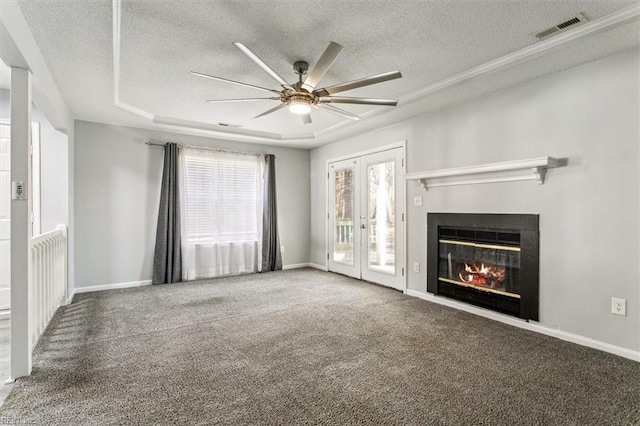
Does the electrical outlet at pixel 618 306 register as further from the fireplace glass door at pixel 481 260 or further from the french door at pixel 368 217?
the french door at pixel 368 217

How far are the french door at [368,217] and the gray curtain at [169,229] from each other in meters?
2.61

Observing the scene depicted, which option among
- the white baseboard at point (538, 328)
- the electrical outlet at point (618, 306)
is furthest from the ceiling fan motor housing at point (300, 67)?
the electrical outlet at point (618, 306)

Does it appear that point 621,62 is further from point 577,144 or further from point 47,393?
point 47,393

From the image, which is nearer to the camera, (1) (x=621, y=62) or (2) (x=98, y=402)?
(2) (x=98, y=402)

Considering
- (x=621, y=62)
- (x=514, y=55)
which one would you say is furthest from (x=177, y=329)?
(x=621, y=62)

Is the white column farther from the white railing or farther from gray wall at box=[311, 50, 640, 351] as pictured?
gray wall at box=[311, 50, 640, 351]

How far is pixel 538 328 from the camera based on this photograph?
10.4ft

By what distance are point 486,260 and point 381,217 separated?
5.58 ft

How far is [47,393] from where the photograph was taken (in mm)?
2104

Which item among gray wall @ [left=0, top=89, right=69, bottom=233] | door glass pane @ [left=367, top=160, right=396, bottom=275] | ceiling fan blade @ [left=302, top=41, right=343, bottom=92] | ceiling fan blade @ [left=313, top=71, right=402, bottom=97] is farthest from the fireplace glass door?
gray wall @ [left=0, top=89, right=69, bottom=233]

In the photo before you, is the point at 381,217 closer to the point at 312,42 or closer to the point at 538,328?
the point at 538,328

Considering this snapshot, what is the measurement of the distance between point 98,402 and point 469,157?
3.99 m

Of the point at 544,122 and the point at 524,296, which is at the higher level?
the point at 544,122

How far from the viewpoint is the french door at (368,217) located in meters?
4.79
